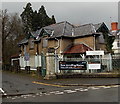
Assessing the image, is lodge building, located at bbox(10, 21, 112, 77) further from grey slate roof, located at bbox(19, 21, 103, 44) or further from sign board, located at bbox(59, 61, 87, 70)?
sign board, located at bbox(59, 61, 87, 70)

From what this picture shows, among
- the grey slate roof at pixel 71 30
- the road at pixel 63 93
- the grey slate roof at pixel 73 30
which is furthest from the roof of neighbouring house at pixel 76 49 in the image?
the road at pixel 63 93

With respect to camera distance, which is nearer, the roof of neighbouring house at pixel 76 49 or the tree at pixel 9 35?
the roof of neighbouring house at pixel 76 49

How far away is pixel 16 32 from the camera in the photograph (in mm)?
53062

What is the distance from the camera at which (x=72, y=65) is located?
19.9 m

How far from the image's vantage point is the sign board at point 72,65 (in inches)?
776

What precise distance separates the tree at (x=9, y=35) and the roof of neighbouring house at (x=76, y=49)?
2152 cm

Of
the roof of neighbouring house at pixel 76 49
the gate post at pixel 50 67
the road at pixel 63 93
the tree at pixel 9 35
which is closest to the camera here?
the road at pixel 63 93

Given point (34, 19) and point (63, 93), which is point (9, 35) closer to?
point (34, 19)

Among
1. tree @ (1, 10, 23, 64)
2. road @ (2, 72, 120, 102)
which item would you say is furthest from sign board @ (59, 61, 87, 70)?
tree @ (1, 10, 23, 64)

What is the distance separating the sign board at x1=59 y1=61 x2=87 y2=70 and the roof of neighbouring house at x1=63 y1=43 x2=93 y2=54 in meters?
6.90

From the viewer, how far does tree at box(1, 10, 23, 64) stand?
4744 centimetres

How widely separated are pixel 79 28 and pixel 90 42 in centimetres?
422

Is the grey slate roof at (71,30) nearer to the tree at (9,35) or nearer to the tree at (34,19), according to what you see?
the tree at (9,35)

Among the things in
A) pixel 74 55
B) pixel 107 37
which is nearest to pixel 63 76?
pixel 74 55
